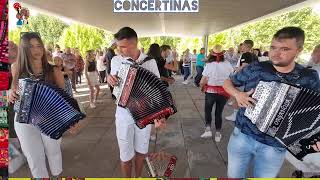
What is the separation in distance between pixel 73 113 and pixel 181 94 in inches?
269

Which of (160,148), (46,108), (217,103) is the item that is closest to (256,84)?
(46,108)

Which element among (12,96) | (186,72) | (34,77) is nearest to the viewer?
(12,96)

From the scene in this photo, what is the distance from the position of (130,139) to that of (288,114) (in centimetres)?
133

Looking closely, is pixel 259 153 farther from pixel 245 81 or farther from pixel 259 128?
pixel 245 81

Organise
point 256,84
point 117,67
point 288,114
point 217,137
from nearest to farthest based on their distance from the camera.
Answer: point 288,114, point 256,84, point 117,67, point 217,137

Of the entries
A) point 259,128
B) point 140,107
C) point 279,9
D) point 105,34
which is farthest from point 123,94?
point 279,9

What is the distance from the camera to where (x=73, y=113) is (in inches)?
87.7

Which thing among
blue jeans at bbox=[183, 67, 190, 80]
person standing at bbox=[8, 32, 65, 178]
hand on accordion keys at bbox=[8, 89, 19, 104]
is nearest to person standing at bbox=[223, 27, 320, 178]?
person standing at bbox=[8, 32, 65, 178]

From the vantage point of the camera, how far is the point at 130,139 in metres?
2.64

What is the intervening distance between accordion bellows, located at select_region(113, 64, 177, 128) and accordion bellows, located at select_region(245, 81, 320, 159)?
0.69 m

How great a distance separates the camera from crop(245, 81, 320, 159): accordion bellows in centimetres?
183

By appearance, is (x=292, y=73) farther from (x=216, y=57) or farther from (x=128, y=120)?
(x=216, y=57)

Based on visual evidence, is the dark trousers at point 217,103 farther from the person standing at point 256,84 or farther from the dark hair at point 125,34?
the dark hair at point 125,34

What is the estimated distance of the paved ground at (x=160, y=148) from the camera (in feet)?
11.1
